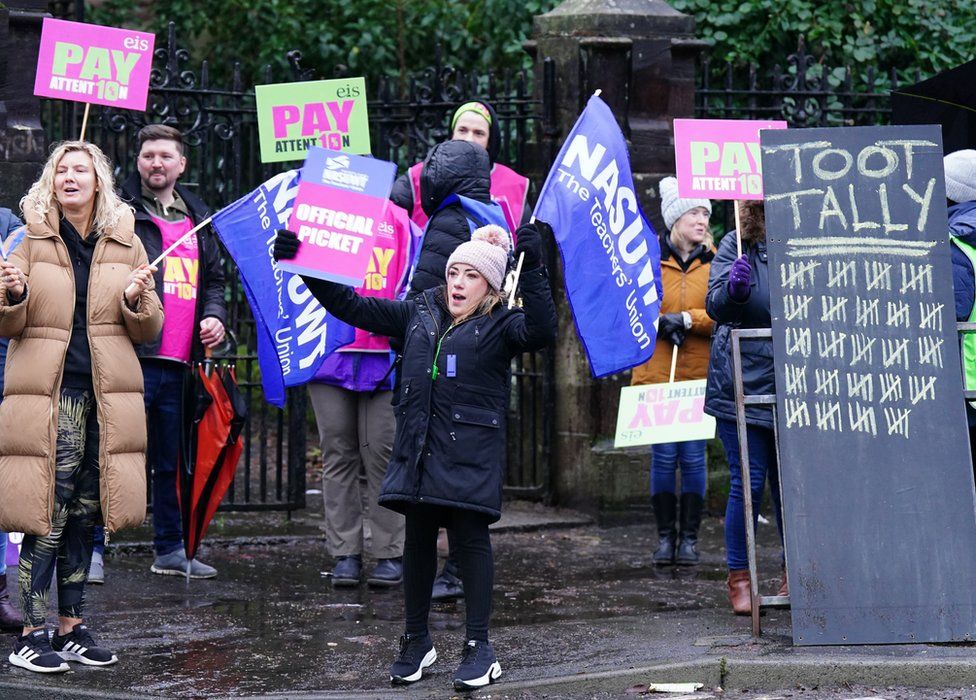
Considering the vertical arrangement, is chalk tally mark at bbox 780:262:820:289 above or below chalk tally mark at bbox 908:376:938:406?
above

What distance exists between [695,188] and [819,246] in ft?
3.65

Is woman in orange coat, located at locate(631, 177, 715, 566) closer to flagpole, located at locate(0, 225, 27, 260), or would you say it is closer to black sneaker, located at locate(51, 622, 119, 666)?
black sneaker, located at locate(51, 622, 119, 666)

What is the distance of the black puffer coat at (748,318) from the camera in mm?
6941

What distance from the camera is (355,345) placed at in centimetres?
773

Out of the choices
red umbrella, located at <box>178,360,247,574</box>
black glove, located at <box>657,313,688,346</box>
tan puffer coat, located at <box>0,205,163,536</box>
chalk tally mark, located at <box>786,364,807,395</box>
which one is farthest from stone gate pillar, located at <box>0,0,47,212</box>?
chalk tally mark, located at <box>786,364,807,395</box>

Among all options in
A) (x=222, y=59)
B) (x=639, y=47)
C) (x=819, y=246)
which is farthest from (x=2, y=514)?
(x=222, y=59)

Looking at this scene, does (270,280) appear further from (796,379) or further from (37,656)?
(796,379)

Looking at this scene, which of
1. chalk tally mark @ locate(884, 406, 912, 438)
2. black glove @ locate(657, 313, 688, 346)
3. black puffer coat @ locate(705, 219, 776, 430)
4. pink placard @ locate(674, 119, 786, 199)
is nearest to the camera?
chalk tally mark @ locate(884, 406, 912, 438)

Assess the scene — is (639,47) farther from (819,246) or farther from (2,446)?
(2,446)

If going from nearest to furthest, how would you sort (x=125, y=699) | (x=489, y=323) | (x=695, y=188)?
(x=125, y=699) → (x=489, y=323) → (x=695, y=188)

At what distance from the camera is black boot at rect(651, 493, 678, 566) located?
8.48 m

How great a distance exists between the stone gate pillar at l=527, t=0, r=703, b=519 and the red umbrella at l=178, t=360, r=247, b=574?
8.18 ft

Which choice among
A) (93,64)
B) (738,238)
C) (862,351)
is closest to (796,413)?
(862,351)

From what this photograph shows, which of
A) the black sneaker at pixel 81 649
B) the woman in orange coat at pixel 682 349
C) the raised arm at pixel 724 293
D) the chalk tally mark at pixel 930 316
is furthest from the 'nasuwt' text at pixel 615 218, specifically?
the black sneaker at pixel 81 649
